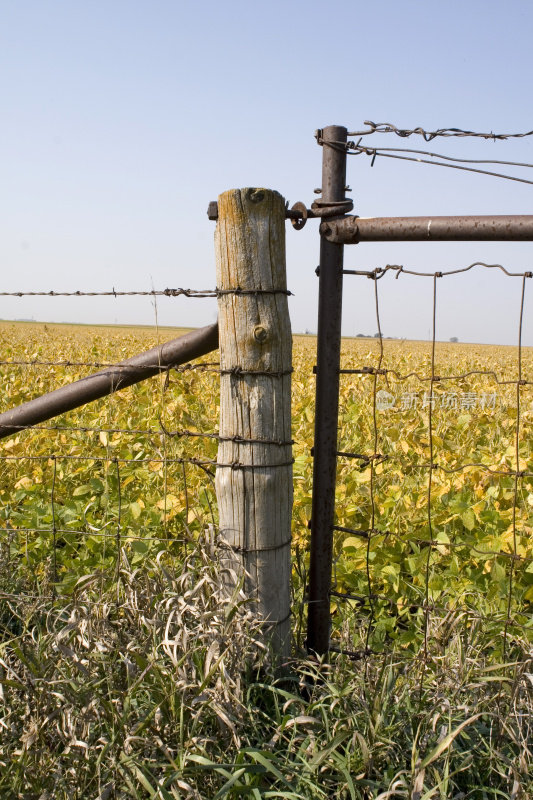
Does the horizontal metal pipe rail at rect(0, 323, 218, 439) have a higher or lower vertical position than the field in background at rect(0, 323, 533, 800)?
higher

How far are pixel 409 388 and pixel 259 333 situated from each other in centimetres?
617

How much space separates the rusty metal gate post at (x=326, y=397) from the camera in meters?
1.90

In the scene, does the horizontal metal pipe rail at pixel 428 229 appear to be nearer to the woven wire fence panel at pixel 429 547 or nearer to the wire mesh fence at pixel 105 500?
the woven wire fence panel at pixel 429 547

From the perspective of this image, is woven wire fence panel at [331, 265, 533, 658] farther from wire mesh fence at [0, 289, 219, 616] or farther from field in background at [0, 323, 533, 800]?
wire mesh fence at [0, 289, 219, 616]

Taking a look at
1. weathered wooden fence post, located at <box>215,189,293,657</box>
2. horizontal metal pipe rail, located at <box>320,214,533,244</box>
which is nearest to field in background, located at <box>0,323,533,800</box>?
weathered wooden fence post, located at <box>215,189,293,657</box>

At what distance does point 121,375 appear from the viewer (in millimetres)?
2205

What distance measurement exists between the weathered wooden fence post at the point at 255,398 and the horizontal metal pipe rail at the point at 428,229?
0.58ft

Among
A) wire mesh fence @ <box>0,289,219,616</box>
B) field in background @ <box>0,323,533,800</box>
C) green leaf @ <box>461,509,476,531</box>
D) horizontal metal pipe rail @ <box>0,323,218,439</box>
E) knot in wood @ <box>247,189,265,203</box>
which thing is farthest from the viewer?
green leaf @ <box>461,509,476,531</box>

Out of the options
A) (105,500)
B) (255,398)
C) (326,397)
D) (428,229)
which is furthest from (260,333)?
(105,500)

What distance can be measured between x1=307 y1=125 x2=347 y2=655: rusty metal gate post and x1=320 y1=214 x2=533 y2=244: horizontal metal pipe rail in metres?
0.05

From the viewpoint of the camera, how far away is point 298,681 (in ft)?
6.73

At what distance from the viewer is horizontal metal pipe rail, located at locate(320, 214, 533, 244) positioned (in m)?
1.72

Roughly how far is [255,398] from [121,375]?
54 cm

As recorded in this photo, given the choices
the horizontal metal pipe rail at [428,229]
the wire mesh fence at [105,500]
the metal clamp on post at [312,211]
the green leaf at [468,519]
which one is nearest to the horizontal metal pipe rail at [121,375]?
the wire mesh fence at [105,500]
